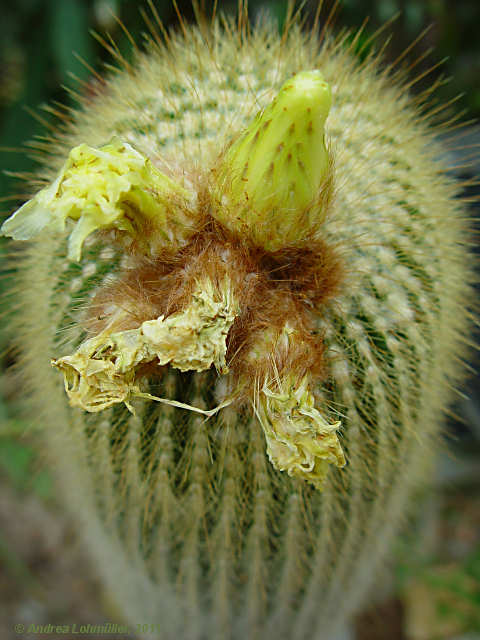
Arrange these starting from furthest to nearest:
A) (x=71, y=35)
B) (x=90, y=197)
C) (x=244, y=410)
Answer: (x=71, y=35)
(x=244, y=410)
(x=90, y=197)

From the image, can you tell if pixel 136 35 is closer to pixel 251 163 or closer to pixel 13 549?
pixel 251 163

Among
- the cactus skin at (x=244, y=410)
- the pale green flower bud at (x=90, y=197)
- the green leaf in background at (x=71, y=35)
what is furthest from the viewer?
the green leaf in background at (x=71, y=35)

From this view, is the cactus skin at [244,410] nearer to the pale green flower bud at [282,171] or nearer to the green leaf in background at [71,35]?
the pale green flower bud at [282,171]

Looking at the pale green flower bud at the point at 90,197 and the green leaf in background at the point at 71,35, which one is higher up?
the green leaf in background at the point at 71,35

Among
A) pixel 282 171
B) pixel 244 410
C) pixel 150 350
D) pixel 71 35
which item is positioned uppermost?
pixel 71 35

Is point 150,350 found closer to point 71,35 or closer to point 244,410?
point 244,410

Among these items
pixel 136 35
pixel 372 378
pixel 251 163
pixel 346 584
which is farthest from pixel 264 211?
pixel 136 35

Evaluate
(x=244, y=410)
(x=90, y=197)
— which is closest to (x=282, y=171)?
(x=90, y=197)

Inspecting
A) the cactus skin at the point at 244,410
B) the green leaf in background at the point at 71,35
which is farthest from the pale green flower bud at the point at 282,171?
the green leaf in background at the point at 71,35
